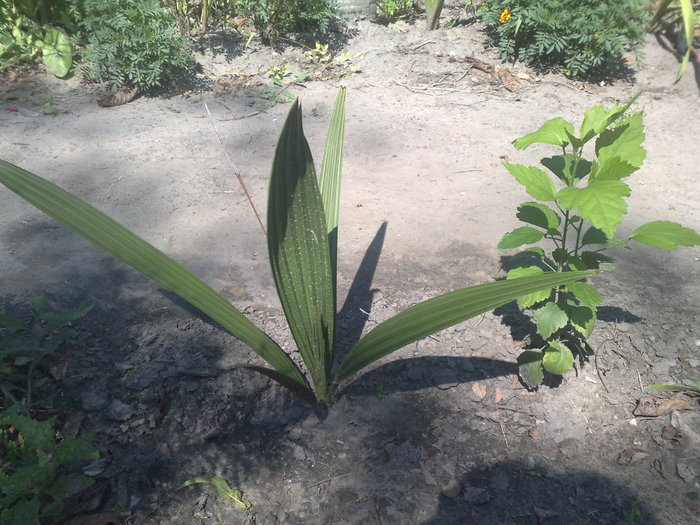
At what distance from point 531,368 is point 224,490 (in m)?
1.03

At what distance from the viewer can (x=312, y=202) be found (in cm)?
143

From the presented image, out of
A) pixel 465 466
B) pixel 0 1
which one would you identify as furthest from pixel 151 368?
pixel 0 1

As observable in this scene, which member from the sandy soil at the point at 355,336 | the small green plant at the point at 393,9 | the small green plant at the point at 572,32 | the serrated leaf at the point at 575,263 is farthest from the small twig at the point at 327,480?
the small green plant at the point at 393,9

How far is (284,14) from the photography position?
15.7ft

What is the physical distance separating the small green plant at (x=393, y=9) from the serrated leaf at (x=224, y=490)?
474 cm

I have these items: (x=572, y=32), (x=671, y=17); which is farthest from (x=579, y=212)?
(x=671, y=17)

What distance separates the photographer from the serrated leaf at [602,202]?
1.34m

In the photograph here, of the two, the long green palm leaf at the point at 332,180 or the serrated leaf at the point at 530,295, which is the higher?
the long green palm leaf at the point at 332,180

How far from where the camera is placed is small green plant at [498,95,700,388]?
1.42m

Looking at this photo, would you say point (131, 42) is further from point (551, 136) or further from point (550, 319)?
point (550, 319)

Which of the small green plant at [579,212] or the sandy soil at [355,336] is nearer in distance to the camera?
the small green plant at [579,212]

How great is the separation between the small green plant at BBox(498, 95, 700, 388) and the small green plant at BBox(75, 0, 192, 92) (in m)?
3.09

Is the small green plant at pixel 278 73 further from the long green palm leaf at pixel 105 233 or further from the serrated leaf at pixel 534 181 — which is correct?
the long green palm leaf at pixel 105 233

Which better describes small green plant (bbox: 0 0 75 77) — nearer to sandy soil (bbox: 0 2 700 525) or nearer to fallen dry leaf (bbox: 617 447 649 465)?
sandy soil (bbox: 0 2 700 525)
